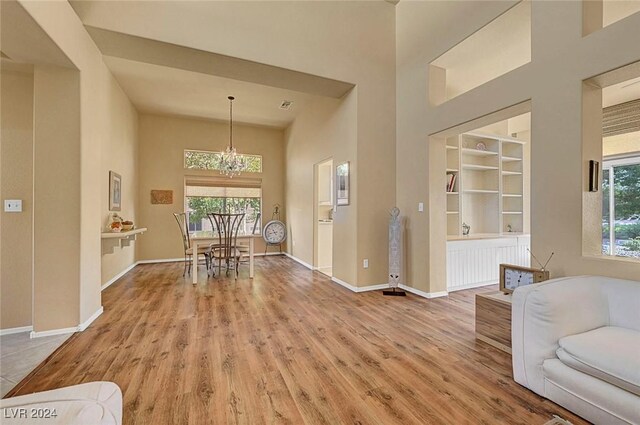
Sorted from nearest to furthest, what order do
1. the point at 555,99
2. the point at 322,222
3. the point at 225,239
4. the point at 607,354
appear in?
the point at 607,354, the point at 555,99, the point at 225,239, the point at 322,222

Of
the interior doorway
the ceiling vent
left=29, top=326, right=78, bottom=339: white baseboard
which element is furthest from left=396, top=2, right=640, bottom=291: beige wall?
left=29, top=326, right=78, bottom=339: white baseboard

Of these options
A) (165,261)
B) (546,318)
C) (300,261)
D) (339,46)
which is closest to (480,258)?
(546,318)

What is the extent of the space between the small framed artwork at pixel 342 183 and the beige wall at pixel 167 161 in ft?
11.4

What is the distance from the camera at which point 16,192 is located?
262 cm

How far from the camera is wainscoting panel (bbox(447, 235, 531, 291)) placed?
395 cm

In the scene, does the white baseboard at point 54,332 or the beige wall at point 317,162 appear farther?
the beige wall at point 317,162

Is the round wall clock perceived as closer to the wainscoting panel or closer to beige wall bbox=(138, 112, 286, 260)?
beige wall bbox=(138, 112, 286, 260)

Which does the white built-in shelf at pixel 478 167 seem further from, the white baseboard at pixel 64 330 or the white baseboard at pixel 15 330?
the white baseboard at pixel 15 330

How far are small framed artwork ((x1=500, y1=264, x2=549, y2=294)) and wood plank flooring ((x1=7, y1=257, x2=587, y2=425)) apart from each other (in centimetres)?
55

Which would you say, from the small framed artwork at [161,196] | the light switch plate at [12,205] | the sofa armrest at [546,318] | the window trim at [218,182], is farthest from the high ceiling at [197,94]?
the sofa armrest at [546,318]

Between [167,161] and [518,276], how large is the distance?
22.7 feet

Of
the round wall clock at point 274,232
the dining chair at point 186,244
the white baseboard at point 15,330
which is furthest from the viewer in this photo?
the round wall clock at point 274,232

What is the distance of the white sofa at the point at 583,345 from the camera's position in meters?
1.36

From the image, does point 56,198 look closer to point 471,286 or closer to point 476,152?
point 471,286
